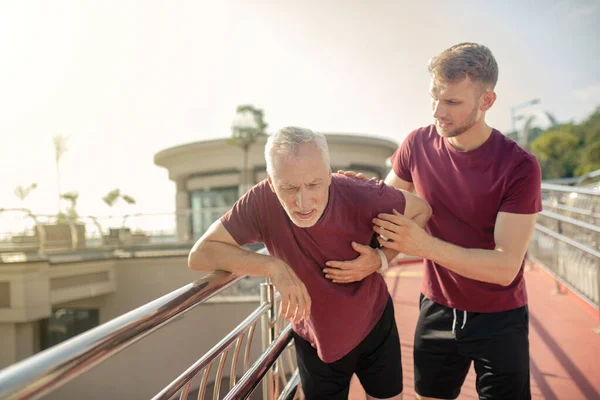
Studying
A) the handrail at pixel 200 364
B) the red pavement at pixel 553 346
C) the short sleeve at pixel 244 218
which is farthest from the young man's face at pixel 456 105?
the red pavement at pixel 553 346

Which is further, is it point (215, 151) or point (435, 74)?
point (215, 151)

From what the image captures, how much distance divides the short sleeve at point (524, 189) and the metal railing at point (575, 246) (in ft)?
8.68

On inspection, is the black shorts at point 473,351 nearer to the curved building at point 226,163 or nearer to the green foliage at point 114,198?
the curved building at point 226,163

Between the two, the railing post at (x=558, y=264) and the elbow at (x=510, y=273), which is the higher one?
the elbow at (x=510, y=273)

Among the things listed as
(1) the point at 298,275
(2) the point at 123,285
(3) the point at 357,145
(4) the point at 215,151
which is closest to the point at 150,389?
(2) the point at 123,285

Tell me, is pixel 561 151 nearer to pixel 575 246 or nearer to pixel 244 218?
pixel 575 246

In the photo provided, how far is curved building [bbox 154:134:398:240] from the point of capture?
26.0 m

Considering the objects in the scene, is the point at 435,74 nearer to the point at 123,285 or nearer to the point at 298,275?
the point at 298,275

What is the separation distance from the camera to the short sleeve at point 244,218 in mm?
1657

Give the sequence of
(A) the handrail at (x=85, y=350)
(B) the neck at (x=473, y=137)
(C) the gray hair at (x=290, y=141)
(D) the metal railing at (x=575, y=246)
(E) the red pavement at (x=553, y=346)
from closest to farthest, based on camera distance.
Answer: (A) the handrail at (x=85, y=350), (C) the gray hair at (x=290, y=141), (B) the neck at (x=473, y=137), (E) the red pavement at (x=553, y=346), (D) the metal railing at (x=575, y=246)

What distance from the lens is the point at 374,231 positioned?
68.9 inches

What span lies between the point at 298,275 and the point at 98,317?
15036mm

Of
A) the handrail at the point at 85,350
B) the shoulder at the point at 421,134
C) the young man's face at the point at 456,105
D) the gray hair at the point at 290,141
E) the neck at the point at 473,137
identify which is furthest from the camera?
the shoulder at the point at 421,134

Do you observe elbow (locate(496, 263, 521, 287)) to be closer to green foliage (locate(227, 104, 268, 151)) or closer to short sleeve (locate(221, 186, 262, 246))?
short sleeve (locate(221, 186, 262, 246))
